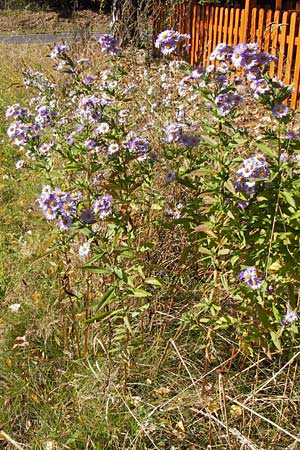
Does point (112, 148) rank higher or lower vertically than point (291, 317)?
higher

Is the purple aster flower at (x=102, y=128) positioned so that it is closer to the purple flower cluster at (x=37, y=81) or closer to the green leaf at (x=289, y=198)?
the green leaf at (x=289, y=198)

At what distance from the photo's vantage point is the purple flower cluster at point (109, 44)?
85.0 inches

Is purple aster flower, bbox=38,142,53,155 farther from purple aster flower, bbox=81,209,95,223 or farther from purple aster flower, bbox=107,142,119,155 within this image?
purple aster flower, bbox=81,209,95,223

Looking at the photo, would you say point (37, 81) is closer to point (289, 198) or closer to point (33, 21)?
point (289, 198)

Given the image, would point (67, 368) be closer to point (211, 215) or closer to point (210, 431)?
point (210, 431)

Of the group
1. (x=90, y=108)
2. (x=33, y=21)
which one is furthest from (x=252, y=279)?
(x=33, y=21)

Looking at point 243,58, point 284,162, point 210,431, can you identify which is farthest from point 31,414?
point 243,58

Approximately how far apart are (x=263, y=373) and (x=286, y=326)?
39 cm

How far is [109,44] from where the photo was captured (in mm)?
2174

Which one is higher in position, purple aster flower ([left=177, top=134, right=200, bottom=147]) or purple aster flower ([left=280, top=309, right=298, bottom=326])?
purple aster flower ([left=177, top=134, right=200, bottom=147])

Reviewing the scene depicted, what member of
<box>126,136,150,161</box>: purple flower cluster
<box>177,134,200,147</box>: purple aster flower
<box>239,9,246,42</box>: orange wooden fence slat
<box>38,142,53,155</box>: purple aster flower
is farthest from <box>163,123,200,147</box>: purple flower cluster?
<box>239,9,246,42</box>: orange wooden fence slat

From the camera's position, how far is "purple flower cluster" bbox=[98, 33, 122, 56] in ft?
7.09

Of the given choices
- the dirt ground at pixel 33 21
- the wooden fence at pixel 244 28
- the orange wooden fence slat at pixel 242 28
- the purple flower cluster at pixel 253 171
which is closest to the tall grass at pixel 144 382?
the purple flower cluster at pixel 253 171

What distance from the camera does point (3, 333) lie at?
8.55 ft
